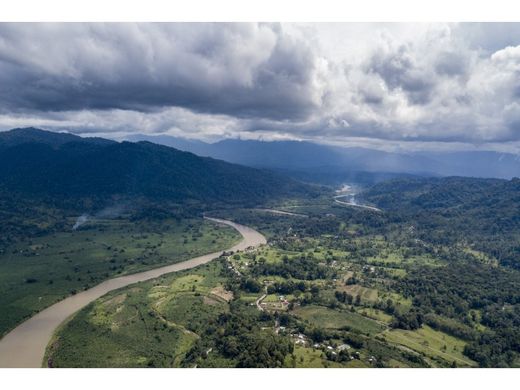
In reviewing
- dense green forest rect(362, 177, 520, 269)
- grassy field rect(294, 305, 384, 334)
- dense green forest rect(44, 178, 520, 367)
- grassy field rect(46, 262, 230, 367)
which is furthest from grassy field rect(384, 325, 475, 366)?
dense green forest rect(362, 177, 520, 269)

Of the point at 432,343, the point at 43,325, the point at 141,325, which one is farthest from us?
the point at 43,325

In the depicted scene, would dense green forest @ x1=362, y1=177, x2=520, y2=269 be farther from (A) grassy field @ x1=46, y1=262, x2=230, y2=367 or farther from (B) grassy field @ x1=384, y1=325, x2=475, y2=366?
(A) grassy field @ x1=46, y1=262, x2=230, y2=367

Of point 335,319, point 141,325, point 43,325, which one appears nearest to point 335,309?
point 335,319

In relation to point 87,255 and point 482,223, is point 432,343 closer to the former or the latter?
point 87,255

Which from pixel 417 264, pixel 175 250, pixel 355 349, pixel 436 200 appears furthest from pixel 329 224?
pixel 355 349

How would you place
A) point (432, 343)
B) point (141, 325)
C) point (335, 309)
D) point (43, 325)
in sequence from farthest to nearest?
point (335, 309) → point (43, 325) → point (141, 325) → point (432, 343)

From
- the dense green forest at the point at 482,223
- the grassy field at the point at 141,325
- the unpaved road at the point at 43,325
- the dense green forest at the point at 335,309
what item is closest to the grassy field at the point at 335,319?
the dense green forest at the point at 335,309

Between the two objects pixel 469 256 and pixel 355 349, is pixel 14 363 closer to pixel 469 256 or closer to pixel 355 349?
pixel 355 349
